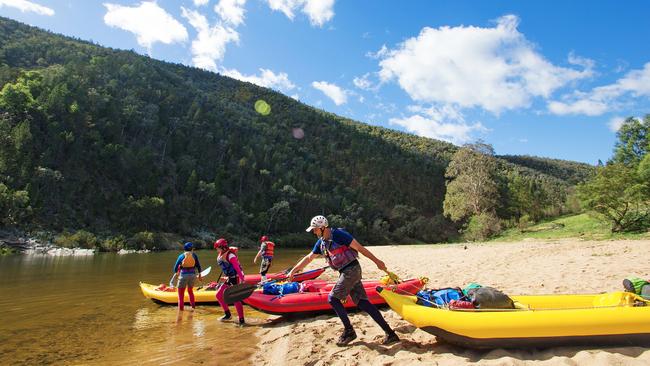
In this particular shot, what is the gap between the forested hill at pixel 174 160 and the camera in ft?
160

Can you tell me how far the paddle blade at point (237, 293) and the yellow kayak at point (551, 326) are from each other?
4.09 m

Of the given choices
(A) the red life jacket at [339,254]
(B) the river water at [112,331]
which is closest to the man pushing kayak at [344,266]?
(A) the red life jacket at [339,254]

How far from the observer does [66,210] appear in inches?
1796

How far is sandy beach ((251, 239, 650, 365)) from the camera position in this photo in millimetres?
4082

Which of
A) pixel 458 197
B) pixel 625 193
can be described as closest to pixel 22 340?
pixel 625 193

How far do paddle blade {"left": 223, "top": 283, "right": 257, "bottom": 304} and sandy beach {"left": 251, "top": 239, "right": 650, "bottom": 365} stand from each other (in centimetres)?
78

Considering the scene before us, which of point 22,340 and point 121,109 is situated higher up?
point 121,109

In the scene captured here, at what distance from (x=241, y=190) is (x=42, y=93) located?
3554cm

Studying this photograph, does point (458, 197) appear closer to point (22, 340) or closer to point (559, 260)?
point (559, 260)

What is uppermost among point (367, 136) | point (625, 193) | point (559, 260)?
point (367, 136)

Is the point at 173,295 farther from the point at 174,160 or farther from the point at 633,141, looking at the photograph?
the point at 174,160

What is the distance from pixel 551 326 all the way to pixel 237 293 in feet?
17.6

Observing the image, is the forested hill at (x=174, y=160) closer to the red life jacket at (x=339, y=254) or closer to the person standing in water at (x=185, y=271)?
the person standing in water at (x=185, y=271)

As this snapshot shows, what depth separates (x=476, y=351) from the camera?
4.50m
